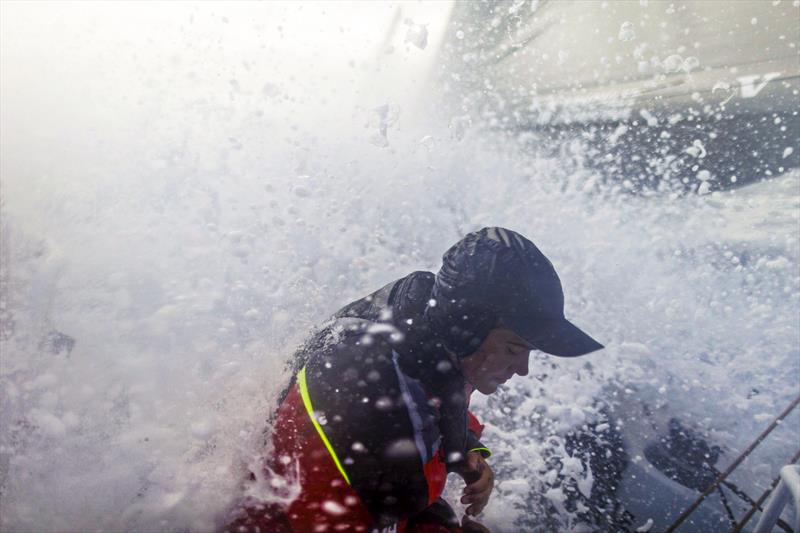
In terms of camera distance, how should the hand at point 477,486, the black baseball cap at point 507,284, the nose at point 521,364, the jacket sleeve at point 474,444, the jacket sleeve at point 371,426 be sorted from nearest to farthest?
the jacket sleeve at point 371,426 < the black baseball cap at point 507,284 < the nose at point 521,364 < the hand at point 477,486 < the jacket sleeve at point 474,444

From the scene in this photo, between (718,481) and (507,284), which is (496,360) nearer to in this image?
(507,284)

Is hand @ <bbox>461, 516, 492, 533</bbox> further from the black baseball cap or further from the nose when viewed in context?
the black baseball cap

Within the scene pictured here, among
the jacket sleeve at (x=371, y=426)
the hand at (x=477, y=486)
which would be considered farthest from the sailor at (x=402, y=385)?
the hand at (x=477, y=486)

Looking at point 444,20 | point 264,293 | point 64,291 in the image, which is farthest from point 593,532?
point 444,20

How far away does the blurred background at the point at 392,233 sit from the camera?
2.67m

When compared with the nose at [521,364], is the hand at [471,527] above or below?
below

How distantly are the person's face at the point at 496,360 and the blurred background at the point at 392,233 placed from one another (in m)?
0.98

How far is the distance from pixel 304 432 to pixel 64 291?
2.98 m

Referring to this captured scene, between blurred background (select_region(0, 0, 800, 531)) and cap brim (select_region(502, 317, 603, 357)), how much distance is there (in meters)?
1.22

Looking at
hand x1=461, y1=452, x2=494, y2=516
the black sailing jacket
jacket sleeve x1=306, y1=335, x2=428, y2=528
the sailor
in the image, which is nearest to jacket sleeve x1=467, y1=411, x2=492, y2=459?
hand x1=461, y1=452, x2=494, y2=516

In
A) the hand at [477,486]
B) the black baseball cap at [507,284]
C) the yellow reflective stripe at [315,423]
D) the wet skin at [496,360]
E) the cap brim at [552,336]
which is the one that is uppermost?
the black baseball cap at [507,284]

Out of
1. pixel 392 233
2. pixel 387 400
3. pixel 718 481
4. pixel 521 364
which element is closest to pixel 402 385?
pixel 387 400

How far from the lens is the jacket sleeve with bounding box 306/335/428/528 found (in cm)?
124

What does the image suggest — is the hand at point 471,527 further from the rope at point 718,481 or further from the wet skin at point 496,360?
the rope at point 718,481
